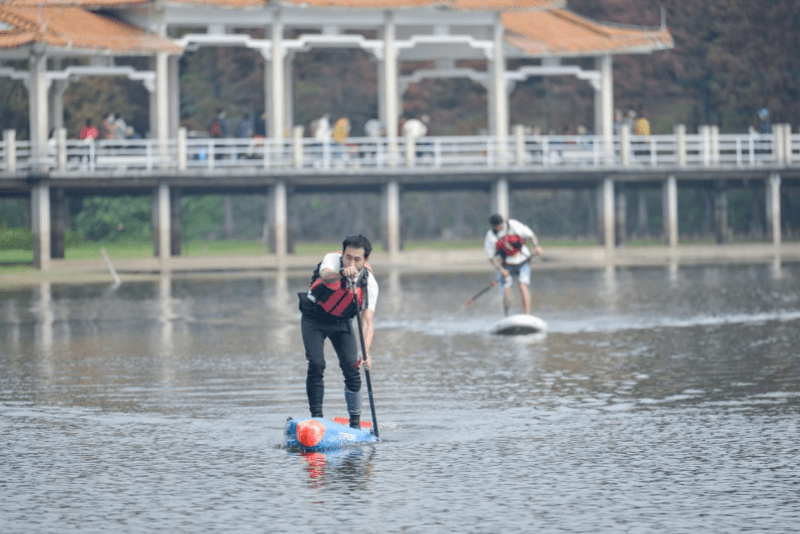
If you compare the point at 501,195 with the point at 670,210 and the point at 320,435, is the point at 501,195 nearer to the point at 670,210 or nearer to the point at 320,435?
the point at 670,210

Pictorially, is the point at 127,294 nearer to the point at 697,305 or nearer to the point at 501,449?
the point at 697,305

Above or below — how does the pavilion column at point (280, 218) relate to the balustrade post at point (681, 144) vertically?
below

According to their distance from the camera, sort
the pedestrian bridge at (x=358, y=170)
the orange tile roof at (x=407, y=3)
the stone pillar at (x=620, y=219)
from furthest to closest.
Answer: the stone pillar at (x=620, y=219) → the orange tile roof at (x=407, y=3) → the pedestrian bridge at (x=358, y=170)

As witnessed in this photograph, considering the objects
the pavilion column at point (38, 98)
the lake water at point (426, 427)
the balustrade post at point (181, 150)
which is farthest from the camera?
the balustrade post at point (181, 150)

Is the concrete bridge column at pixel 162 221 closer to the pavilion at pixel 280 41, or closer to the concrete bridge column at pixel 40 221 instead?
the pavilion at pixel 280 41

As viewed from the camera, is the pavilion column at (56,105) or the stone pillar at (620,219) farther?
the stone pillar at (620,219)

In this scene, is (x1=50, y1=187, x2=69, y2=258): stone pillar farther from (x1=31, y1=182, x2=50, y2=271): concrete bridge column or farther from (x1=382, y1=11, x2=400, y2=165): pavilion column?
(x1=382, y1=11, x2=400, y2=165): pavilion column

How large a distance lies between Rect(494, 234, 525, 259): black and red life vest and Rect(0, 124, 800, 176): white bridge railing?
20506mm

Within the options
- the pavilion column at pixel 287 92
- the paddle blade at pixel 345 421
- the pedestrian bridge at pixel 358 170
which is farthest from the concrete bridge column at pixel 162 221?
the paddle blade at pixel 345 421

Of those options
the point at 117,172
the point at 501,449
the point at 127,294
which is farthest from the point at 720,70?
the point at 501,449

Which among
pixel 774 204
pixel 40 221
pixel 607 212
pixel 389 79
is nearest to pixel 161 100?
pixel 40 221

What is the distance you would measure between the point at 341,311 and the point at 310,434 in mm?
1020

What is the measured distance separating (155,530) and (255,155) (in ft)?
116

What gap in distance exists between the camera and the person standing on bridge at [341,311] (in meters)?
11.5
